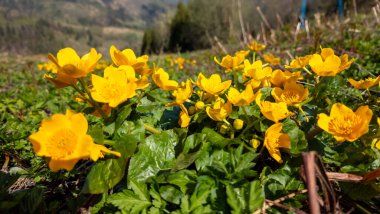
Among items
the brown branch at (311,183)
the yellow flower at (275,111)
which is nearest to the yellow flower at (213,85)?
the yellow flower at (275,111)

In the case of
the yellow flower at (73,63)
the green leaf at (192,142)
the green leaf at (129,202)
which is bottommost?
the green leaf at (129,202)

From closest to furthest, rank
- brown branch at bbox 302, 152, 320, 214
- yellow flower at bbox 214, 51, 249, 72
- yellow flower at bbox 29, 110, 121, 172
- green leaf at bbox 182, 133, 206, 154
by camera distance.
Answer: brown branch at bbox 302, 152, 320, 214, yellow flower at bbox 29, 110, 121, 172, green leaf at bbox 182, 133, 206, 154, yellow flower at bbox 214, 51, 249, 72

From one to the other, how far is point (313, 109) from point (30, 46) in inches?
4569

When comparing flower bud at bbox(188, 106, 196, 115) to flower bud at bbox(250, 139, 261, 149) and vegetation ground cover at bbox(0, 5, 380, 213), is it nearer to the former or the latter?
vegetation ground cover at bbox(0, 5, 380, 213)

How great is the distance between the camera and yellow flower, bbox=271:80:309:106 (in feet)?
5.31

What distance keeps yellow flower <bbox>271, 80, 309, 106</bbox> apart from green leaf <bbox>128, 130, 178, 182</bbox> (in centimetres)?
56

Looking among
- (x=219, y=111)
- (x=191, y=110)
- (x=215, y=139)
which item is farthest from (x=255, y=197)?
(x=191, y=110)

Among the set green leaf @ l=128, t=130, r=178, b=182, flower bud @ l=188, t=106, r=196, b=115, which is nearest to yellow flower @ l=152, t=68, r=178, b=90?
flower bud @ l=188, t=106, r=196, b=115

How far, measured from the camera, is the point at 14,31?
384 feet

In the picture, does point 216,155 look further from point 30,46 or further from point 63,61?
point 30,46

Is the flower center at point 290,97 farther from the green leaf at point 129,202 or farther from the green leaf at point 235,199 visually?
the green leaf at point 129,202

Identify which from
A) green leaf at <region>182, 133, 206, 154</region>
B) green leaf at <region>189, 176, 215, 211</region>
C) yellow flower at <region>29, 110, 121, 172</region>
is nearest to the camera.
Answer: yellow flower at <region>29, 110, 121, 172</region>

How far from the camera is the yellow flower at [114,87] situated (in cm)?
138

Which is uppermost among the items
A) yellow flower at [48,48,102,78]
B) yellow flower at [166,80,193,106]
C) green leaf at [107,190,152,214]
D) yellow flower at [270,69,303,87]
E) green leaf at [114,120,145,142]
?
yellow flower at [48,48,102,78]
